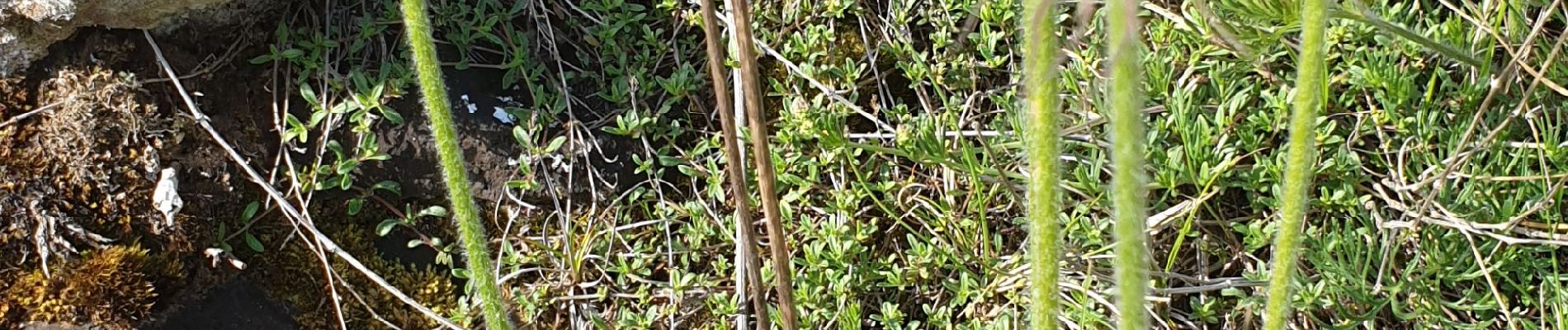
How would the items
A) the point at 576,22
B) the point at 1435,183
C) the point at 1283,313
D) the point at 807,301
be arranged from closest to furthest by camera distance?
the point at 1283,313
the point at 1435,183
the point at 807,301
the point at 576,22

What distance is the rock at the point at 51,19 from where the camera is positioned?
2312 mm

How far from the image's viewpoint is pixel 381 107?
2607 millimetres

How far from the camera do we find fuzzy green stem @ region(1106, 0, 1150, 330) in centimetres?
78

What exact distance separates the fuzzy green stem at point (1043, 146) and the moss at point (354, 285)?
183 cm

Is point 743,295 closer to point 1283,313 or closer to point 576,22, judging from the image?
point 576,22

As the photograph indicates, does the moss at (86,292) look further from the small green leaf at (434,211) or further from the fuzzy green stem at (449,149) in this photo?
the fuzzy green stem at (449,149)

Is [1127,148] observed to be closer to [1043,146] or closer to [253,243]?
[1043,146]

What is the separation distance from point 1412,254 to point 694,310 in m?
1.45

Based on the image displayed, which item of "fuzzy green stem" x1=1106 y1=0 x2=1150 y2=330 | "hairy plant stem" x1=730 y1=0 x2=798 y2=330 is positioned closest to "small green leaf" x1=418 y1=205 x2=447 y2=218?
"hairy plant stem" x1=730 y1=0 x2=798 y2=330

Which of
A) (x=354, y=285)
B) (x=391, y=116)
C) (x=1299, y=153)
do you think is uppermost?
(x=1299, y=153)

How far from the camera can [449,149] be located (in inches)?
41.1

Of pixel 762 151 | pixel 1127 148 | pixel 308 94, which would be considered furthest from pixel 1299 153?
pixel 308 94

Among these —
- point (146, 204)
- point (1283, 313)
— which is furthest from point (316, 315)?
point (1283, 313)

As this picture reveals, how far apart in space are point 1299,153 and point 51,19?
228 cm
